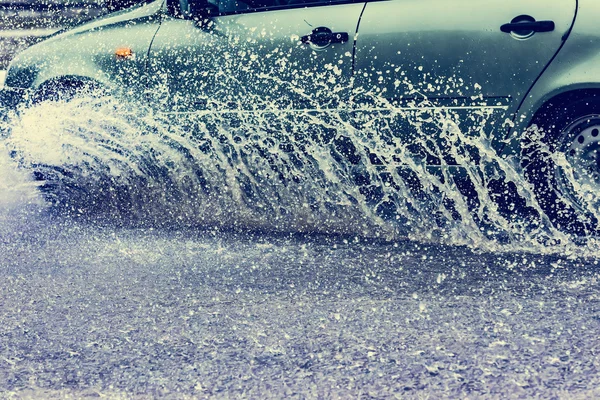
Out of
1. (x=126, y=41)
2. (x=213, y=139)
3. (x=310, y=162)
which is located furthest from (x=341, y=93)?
(x=126, y=41)

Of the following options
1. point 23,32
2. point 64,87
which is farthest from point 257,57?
point 23,32

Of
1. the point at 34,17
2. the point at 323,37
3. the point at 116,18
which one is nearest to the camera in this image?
the point at 323,37

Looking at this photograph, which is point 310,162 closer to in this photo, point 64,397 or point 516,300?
point 516,300

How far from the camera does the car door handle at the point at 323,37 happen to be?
513 centimetres

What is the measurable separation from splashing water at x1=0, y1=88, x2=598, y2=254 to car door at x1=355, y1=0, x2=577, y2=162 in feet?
0.30

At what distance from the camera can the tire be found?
4.74 metres

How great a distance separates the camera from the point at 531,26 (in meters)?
4.70

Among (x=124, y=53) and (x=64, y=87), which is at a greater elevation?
(x=124, y=53)

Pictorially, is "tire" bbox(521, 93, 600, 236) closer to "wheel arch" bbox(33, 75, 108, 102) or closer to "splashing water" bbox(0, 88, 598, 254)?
"splashing water" bbox(0, 88, 598, 254)

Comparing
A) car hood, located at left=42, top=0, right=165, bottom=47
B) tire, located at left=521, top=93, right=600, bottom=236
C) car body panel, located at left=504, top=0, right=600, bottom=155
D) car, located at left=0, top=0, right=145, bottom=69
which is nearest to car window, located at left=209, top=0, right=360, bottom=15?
car hood, located at left=42, top=0, right=165, bottom=47

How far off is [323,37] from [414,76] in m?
0.60

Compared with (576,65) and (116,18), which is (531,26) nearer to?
(576,65)

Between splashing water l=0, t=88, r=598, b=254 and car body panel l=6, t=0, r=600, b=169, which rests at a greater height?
car body panel l=6, t=0, r=600, b=169

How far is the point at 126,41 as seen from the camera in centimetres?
584
